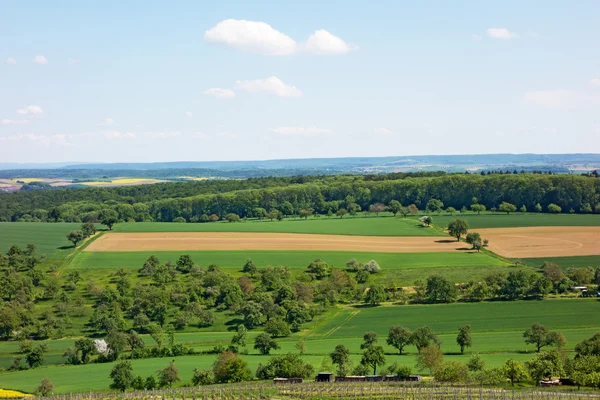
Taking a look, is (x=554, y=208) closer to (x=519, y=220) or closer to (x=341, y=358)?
(x=519, y=220)

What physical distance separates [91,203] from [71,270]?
83.2 meters

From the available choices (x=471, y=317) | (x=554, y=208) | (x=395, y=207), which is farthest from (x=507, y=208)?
(x=471, y=317)

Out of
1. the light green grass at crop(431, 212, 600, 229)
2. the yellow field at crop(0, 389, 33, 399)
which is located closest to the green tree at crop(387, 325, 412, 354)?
the yellow field at crop(0, 389, 33, 399)

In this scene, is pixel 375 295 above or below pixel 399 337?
above

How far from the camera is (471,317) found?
246ft

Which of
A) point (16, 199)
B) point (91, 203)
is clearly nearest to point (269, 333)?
point (91, 203)

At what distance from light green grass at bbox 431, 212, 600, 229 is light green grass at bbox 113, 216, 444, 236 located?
8532mm

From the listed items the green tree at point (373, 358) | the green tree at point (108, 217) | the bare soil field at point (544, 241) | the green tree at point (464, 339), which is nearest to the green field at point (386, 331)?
the green tree at point (464, 339)

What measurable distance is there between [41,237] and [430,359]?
8954cm

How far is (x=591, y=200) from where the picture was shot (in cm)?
14800

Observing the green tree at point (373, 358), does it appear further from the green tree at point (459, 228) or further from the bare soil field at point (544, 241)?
the green tree at point (459, 228)

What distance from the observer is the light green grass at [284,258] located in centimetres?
9981

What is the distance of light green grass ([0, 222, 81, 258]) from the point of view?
111m

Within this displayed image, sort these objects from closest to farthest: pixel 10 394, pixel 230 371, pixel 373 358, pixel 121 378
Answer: pixel 10 394, pixel 121 378, pixel 230 371, pixel 373 358
